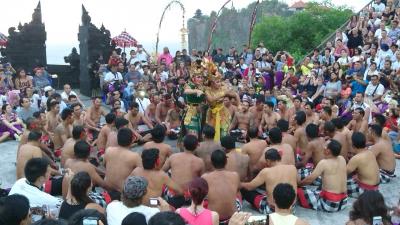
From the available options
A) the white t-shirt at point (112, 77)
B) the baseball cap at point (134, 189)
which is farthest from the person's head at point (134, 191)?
the white t-shirt at point (112, 77)

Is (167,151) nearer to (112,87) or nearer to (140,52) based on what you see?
(112,87)

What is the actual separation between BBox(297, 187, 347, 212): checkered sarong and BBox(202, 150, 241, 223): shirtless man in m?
1.43

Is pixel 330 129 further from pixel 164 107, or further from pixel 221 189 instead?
pixel 164 107

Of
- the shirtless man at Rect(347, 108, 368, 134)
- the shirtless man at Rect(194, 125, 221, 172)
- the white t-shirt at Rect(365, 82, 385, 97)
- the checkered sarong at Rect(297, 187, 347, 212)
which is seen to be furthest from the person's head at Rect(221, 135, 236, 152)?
the white t-shirt at Rect(365, 82, 385, 97)

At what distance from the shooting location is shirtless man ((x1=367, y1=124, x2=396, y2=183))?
766cm

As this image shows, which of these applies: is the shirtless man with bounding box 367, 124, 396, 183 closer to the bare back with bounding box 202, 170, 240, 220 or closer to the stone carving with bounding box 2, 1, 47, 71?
the bare back with bounding box 202, 170, 240, 220

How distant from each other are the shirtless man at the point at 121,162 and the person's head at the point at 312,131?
2.69m

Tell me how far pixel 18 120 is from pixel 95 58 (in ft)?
21.8

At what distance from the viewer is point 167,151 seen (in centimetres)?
744

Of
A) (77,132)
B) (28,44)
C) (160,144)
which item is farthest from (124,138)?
(28,44)

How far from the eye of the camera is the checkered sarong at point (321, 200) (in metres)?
6.75

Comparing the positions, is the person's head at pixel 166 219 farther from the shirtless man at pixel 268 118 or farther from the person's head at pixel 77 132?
the shirtless man at pixel 268 118

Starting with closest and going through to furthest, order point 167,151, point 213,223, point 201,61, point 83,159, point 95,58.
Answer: point 213,223 < point 83,159 < point 167,151 < point 201,61 < point 95,58

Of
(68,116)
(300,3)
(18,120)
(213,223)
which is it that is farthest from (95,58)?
(300,3)
